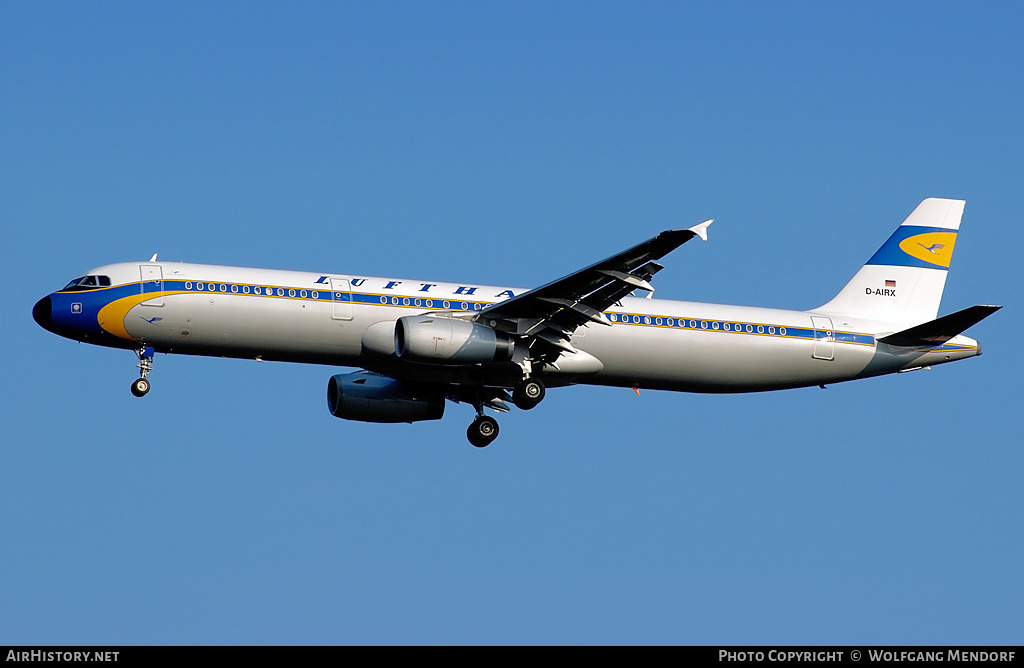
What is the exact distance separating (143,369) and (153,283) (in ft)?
8.42

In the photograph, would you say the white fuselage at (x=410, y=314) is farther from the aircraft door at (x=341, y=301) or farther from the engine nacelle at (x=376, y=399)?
the engine nacelle at (x=376, y=399)

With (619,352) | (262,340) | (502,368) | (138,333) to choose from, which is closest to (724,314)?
(619,352)

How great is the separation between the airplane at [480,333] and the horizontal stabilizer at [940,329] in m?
0.06

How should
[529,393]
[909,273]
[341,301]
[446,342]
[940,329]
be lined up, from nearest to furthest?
[446,342] → [341,301] → [529,393] → [940,329] → [909,273]

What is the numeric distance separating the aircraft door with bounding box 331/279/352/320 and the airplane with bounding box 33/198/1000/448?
0.04 metres

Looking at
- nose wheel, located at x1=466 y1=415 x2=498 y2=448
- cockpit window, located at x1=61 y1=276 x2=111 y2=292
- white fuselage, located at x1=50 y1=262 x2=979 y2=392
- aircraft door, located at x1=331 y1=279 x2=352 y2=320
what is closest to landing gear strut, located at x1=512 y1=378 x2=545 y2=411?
white fuselage, located at x1=50 y1=262 x2=979 y2=392

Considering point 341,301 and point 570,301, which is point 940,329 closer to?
point 570,301

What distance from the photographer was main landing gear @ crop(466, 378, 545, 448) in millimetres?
39969

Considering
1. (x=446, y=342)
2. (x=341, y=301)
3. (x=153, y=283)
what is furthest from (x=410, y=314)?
(x=153, y=283)

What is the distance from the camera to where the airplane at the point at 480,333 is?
38031mm

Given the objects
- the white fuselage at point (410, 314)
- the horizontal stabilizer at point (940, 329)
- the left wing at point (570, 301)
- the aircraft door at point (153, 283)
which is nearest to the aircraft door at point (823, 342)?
the white fuselage at point (410, 314)

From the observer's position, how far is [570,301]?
38.0 m
